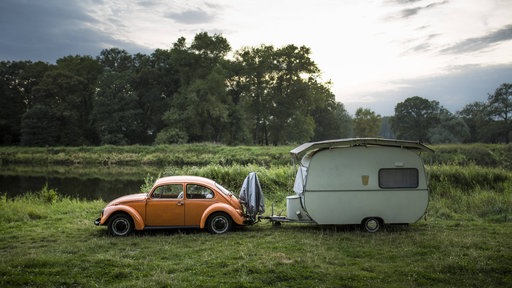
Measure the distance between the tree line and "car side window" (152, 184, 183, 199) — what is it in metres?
43.8

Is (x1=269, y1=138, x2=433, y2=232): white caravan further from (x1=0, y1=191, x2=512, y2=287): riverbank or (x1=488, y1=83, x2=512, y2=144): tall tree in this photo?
(x1=488, y1=83, x2=512, y2=144): tall tree

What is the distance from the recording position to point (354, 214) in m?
11.4

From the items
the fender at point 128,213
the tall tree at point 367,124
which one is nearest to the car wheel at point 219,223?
the fender at point 128,213

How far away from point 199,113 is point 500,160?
36209 mm

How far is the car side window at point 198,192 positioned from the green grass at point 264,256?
3.33ft

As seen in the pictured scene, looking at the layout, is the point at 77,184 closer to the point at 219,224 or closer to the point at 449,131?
the point at 219,224

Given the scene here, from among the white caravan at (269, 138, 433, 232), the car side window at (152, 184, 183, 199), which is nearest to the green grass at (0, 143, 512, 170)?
the white caravan at (269, 138, 433, 232)

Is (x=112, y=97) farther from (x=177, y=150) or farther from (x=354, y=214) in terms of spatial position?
(x=354, y=214)

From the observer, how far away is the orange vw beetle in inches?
440

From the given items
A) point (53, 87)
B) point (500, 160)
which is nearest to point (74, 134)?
point (53, 87)

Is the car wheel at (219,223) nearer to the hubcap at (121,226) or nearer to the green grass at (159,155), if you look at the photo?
the hubcap at (121,226)

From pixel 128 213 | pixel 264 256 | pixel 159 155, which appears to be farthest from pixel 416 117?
pixel 264 256

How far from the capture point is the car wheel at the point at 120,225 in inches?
440

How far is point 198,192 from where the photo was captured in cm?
1158
